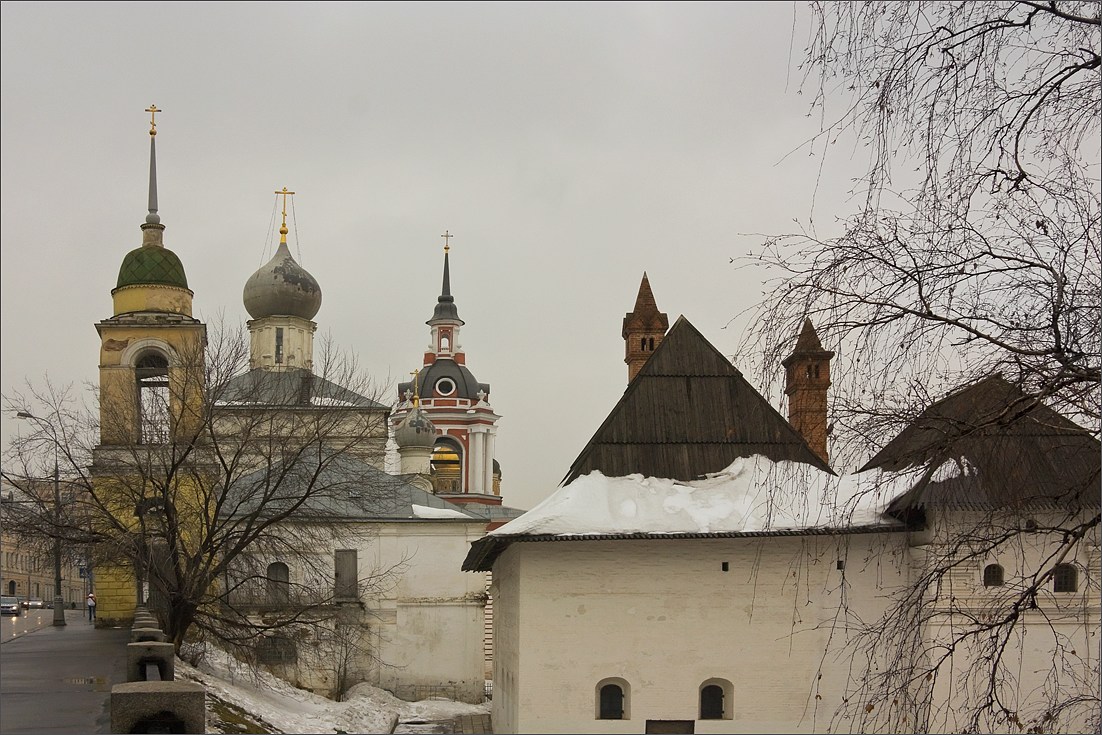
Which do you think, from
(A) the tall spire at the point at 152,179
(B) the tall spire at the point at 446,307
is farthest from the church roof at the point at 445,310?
(A) the tall spire at the point at 152,179

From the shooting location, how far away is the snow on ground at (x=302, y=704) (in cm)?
1891

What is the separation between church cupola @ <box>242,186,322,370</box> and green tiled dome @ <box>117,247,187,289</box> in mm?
8733

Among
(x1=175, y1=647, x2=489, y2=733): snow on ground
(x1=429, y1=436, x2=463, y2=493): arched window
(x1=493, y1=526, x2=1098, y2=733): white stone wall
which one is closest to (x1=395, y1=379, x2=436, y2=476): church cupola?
(x1=429, y1=436, x2=463, y2=493): arched window

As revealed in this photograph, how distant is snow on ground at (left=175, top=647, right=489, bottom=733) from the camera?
18.9 m

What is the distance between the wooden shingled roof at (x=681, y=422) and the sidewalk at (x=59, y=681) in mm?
7167

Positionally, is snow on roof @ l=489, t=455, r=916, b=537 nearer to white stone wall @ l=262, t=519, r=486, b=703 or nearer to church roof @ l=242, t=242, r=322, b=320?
white stone wall @ l=262, t=519, r=486, b=703

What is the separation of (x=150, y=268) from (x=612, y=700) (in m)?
18.2

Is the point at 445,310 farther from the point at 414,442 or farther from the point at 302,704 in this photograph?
the point at 302,704

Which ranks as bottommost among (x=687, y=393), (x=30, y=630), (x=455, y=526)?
(x=30, y=630)

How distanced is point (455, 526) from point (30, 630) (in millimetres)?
10321

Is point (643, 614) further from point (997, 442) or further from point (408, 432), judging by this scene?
point (408, 432)

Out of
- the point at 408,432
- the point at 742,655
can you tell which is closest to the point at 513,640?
the point at 742,655

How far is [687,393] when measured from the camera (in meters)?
19.3

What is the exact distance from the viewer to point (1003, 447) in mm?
5762
